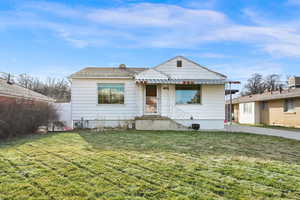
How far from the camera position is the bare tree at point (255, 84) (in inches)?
2147

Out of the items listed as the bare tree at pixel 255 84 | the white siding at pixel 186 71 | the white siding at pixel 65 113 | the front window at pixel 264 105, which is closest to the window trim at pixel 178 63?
the white siding at pixel 186 71

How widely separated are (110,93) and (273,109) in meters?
20.2

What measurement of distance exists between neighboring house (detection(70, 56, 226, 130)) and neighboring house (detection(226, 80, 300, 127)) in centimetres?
1019

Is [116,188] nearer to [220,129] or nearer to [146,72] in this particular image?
[146,72]

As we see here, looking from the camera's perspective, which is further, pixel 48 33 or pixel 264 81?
pixel 264 81

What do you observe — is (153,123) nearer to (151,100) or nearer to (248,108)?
(151,100)

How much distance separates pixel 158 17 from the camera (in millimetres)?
15930

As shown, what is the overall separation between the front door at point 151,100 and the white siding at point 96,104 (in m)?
0.84

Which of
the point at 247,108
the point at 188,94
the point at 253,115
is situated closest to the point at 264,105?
the point at 253,115

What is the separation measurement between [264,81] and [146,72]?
168ft

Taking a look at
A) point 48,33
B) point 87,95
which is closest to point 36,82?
point 48,33

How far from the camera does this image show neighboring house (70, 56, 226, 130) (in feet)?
51.9

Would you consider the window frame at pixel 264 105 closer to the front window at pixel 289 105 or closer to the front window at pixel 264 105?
the front window at pixel 264 105

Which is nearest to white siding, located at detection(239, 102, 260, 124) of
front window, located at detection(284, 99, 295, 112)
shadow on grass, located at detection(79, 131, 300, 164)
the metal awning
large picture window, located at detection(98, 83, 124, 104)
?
front window, located at detection(284, 99, 295, 112)
